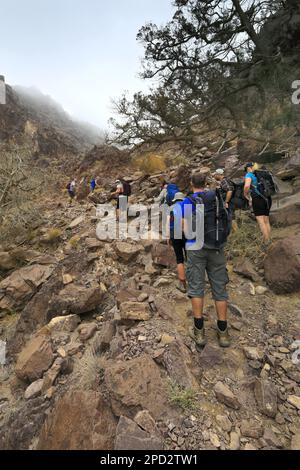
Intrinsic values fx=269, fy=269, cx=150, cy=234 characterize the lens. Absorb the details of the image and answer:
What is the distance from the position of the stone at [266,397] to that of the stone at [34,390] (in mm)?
2496

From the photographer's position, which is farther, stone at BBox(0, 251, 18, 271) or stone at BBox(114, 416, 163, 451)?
stone at BBox(0, 251, 18, 271)

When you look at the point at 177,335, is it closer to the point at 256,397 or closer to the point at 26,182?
the point at 256,397

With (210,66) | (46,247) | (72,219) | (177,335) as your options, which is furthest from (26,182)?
(177,335)

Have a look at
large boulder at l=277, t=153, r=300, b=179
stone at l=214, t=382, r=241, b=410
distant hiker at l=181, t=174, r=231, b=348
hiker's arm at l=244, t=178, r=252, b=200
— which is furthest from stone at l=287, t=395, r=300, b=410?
large boulder at l=277, t=153, r=300, b=179

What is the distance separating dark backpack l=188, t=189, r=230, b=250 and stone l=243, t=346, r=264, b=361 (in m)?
1.19

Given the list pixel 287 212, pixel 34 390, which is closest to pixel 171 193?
pixel 287 212

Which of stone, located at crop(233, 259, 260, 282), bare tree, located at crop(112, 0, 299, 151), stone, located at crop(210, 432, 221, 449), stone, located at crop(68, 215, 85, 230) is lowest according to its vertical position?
stone, located at crop(210, 432, 221, 449)

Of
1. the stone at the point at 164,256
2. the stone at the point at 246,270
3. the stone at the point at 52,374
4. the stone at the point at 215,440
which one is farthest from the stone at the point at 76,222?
the stone at the point at 215,440

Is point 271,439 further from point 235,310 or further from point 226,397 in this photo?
point 235,310

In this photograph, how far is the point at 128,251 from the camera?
18.7ft

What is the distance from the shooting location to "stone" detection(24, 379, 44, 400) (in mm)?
3275

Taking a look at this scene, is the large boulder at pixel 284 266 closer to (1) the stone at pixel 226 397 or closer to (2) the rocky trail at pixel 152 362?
(2) the rocky trail at pixel 152 362

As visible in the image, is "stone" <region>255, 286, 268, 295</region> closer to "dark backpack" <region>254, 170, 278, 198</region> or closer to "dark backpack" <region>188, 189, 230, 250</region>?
"dark backpack" <region>188, 189, 230, 250</region>

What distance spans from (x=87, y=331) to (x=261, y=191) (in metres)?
3.59
